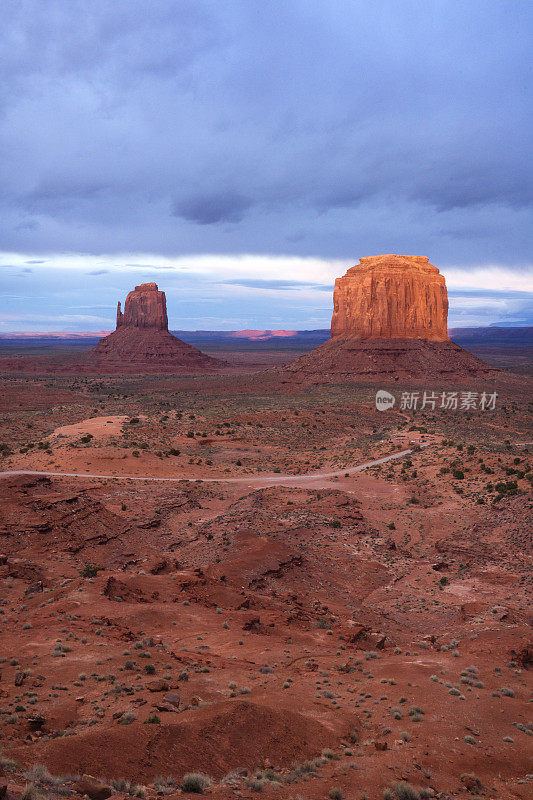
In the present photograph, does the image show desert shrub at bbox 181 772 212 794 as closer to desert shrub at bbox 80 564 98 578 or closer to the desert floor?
the desert floor

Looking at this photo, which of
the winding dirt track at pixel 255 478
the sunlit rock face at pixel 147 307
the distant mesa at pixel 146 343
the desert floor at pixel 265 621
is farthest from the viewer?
the sunlit rock face at pixel 147 307

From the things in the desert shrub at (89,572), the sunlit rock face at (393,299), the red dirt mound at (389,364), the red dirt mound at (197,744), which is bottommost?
the desert shrub at (89,572)

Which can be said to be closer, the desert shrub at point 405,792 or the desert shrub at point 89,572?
the desert shrub at point 405,792

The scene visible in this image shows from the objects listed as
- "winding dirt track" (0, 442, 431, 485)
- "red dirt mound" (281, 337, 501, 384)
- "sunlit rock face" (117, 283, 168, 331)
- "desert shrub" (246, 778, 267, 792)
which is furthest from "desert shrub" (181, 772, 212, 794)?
"sunlit rock face" (117, 283, 168, 331)

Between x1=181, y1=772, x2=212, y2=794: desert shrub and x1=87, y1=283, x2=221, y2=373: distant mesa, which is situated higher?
x1=87, y1=283, x2=221, y2=373: distant mesa

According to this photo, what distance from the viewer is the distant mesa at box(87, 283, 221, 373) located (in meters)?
156

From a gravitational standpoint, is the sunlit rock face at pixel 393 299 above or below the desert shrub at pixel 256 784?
above

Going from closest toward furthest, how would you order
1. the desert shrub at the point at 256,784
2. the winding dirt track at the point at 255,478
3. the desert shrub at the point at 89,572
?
the desert shrub at the point at 256,784
the desert shrub at the point at 89,572
the winding dirt track at the point at 255,478

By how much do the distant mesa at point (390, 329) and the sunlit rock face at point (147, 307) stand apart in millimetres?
67237

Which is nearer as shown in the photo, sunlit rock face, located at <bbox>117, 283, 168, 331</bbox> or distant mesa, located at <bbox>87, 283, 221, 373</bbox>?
distant mesa, located at <bbox>87, 283, 221, 373</bbox>

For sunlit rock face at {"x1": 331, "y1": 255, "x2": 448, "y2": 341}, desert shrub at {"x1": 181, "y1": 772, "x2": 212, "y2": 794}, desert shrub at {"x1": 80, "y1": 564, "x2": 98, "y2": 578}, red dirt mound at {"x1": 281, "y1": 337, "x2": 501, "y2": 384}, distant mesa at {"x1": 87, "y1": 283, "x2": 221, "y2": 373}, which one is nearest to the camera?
desert shrub at {"x1": 181, "y1": 772, "x2": 212, "y2": 794}

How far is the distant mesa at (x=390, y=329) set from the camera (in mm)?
102812

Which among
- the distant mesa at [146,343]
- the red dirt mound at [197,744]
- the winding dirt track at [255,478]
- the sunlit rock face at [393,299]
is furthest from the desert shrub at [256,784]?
the distant mesa at [146,343]

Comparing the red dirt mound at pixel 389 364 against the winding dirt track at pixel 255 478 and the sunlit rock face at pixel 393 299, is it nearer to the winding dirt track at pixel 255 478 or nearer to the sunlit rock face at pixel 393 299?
the sunlit rock face at pixel 393 299
